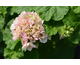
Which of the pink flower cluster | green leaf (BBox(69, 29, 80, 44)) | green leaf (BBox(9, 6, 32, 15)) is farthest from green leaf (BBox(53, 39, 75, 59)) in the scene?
green leaf (BBox(9, 6, 32, 15))

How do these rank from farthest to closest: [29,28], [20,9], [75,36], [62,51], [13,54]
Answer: [62,51] < [13,54] < [20,9] < [75,36] < [29,28]

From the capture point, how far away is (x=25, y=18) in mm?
1222

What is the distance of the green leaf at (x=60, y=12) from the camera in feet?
4.06

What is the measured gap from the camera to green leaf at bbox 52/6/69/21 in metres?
1.24

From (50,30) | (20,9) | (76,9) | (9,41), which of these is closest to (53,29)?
(50,30)

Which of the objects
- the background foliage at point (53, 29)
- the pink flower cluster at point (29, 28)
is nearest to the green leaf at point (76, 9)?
the background foliage at point (53, 29)

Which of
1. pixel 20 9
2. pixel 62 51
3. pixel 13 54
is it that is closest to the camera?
pixel 20 9

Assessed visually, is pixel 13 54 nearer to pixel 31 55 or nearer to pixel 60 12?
pixel 31 55

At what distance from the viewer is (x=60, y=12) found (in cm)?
125

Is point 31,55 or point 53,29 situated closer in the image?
point 53,29

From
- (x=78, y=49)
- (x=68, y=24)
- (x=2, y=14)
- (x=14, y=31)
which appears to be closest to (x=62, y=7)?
→ (x=68, y=24)

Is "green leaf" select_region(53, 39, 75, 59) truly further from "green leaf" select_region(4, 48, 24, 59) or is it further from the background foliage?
"green leaf" select_region(4, 48, 24, 59)

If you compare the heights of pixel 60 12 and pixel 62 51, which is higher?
pixel 60 12

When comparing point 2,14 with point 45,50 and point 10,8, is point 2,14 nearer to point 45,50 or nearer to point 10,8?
point 10,8
